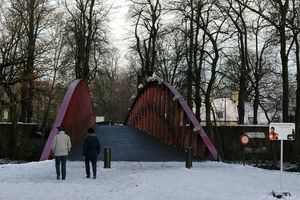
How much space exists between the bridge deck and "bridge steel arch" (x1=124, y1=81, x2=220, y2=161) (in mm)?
546

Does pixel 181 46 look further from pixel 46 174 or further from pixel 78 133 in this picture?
pixel 46 174

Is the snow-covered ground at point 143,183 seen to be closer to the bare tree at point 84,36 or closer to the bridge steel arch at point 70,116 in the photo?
the bridge steel arch at point 70,116

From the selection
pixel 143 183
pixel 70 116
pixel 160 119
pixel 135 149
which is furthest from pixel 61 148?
pixel 160 119

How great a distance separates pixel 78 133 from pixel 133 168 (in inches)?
403

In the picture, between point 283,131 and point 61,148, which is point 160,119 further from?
point 283,131

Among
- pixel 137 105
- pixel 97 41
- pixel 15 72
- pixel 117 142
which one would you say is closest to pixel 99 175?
pixel 117 142

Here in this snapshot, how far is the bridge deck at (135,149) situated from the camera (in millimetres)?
19188

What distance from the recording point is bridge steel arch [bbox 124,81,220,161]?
20.3 m

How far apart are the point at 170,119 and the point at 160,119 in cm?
259

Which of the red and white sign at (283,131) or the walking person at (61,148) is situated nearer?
the red and white sign at (283,131)

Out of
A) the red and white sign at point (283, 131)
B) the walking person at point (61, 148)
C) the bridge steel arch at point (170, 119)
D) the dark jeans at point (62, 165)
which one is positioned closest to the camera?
the red and white sign at point (283, 131)

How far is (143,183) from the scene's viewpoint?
12.7m

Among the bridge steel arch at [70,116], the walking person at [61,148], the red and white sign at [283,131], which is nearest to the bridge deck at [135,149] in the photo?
the bridge steel arch at [70,116]

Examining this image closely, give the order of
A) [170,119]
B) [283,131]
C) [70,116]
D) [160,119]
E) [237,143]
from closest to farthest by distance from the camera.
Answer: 1. [283,131]
2. [70,116]
3. [170,119]
4. [160,119]
5. [237,143]
